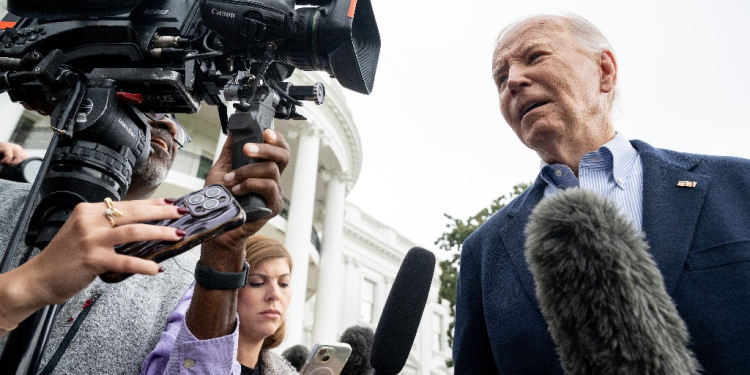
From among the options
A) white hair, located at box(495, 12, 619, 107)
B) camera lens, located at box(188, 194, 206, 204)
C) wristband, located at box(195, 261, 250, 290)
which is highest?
white hair, located at box(495, 12, 619, 107)

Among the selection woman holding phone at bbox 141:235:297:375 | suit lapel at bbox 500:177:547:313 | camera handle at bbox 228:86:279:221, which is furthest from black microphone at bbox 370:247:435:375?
woman holding phone at bbox 141:235:297:375

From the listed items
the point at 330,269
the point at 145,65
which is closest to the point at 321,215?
the point at 330,269

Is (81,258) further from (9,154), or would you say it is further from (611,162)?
(9,154)

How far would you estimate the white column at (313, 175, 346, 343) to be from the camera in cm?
1645

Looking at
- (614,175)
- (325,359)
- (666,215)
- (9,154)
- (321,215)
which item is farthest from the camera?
(321,215)

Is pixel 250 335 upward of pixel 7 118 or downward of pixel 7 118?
downward

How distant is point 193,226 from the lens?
3.01ft

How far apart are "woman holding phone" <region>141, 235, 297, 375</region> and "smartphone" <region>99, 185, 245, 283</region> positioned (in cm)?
69

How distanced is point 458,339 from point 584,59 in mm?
1290

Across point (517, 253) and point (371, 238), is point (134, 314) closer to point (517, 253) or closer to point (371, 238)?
point (517, 253)

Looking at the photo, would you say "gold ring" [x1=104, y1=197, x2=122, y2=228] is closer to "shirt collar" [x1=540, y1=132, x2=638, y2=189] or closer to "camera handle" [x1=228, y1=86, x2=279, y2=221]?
"camera handle" [x1=228, y1=86, x2=279, y2=221]

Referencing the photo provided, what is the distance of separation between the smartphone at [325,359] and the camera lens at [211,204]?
0.80 metres

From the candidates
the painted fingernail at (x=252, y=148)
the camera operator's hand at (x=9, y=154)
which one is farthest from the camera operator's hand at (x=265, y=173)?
the camera operator's hand at (x=9, y=154)

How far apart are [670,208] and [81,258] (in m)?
1.61
